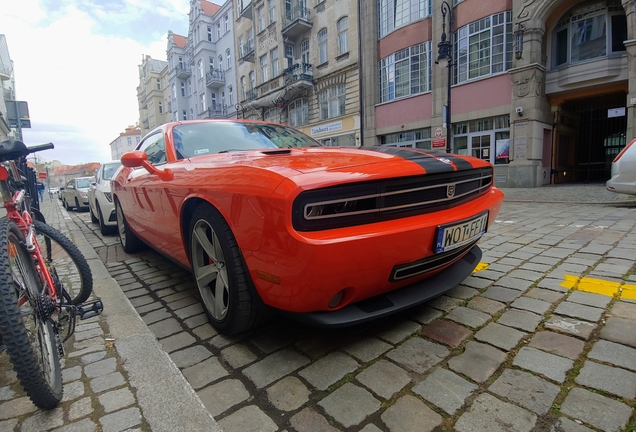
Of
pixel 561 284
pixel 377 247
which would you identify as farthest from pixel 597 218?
pixel 377 247

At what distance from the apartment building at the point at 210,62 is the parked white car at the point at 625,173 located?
1220 inches

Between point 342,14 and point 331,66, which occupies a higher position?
point 342,14

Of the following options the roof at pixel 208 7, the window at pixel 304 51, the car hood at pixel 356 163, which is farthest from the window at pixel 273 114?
the car hood at pixel 356 163

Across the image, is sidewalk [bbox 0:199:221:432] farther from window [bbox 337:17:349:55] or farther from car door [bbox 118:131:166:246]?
window [bbox 337:17:349:55]

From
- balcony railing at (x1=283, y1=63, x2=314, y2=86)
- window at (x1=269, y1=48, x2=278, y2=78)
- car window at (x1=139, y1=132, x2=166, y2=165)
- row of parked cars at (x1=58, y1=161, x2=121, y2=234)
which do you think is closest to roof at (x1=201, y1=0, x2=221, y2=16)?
window at (x1=269, y1=48, x2=278, y2=78)

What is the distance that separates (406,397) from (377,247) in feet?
2.18

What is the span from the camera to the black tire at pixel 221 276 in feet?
6.33

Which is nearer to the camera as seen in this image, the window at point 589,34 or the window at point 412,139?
the window at point 589,34

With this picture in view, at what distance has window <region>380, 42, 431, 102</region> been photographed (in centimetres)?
1678

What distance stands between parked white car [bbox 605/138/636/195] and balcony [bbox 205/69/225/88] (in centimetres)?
3350

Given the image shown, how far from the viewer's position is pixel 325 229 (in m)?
1.62

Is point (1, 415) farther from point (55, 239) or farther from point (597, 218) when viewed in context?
point (597, 218)

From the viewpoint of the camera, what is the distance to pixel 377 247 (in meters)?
1.65

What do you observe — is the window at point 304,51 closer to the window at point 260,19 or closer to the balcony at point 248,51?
the window at point 260,19
